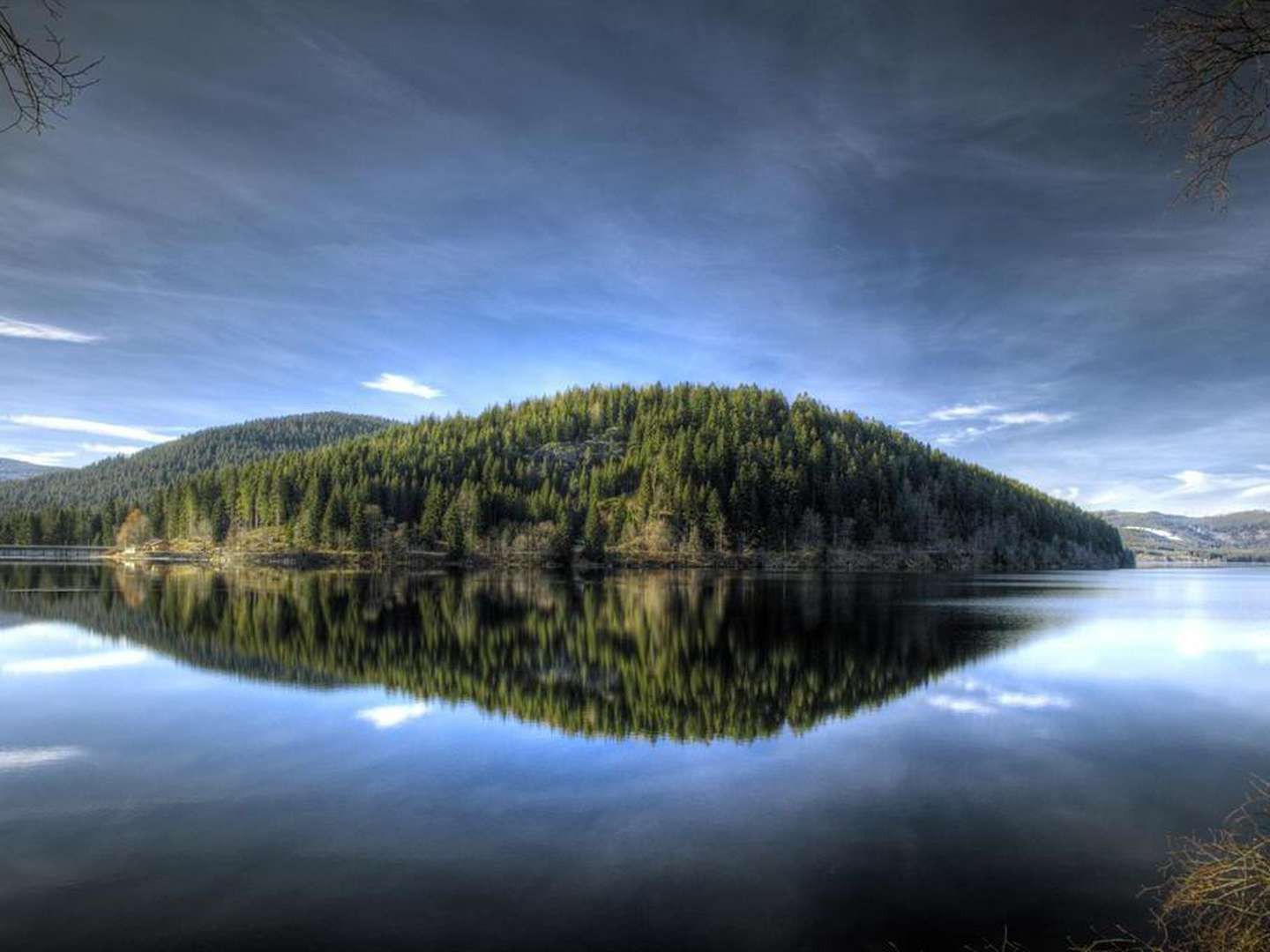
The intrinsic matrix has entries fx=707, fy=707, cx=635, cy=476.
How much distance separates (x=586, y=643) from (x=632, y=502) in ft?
350

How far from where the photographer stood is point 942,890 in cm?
1018

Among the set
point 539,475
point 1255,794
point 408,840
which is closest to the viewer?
point 408,840

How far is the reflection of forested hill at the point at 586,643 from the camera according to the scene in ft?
74.6

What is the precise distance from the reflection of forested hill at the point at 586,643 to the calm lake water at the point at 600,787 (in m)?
0.29

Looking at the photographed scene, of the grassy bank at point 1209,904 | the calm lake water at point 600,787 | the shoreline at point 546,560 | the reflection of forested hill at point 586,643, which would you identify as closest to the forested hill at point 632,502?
the shoreline at point 546,560

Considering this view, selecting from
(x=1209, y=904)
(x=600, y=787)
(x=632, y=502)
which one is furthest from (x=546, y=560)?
(x=1209, y=904)

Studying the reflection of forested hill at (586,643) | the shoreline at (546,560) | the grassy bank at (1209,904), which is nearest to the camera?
the grassy bank at (1209,904)

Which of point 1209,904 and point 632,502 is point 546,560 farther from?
point 1209,904

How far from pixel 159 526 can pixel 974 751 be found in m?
178

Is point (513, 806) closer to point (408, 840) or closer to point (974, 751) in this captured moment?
point (408, 840)

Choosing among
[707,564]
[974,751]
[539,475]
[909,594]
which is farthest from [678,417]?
[974,751]

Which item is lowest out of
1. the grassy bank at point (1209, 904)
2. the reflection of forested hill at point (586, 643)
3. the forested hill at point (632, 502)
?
the reflection of forested hill at point (586, 643)

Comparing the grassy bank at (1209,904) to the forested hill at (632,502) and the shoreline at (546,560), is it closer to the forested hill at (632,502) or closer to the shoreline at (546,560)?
the shoreline at (546,560)

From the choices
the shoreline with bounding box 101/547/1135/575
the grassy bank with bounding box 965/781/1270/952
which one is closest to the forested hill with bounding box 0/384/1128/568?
the shoreline with bounding box 101/547/1135/575
